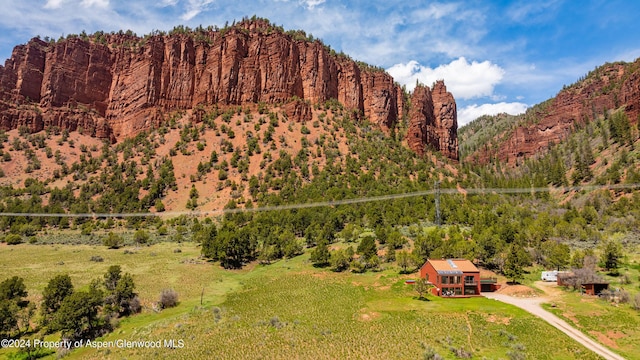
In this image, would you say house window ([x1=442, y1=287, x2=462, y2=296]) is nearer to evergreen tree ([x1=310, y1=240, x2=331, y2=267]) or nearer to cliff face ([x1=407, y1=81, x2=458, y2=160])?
evergreen tree ([x1=310, y1=240, x2=331, y2=267])

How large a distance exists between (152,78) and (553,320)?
110 metres

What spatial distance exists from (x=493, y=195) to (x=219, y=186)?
7386 cm

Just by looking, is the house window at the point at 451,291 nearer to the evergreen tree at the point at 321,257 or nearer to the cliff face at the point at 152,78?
the evergreen tree at the point at 321,257

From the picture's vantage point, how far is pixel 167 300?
118 feet

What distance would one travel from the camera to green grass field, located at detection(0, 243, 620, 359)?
2599 centimetres

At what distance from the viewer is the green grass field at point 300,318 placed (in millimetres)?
25989

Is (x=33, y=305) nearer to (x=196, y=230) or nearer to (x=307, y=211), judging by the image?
(x=196, y=230)

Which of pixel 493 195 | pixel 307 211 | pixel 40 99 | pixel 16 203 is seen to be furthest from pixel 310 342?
pixel 40 99

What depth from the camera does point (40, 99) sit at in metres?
106

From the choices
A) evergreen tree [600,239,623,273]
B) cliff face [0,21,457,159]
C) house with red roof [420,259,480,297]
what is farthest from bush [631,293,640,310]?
cliff face [0,21,457,159]

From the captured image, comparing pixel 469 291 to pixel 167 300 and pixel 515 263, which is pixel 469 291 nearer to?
pixel 515 263

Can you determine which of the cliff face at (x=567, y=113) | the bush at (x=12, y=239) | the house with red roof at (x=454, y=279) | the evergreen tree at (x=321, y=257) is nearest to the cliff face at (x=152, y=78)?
the bush at (x=12, y=239)

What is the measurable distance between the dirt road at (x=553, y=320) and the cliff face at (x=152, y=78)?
81137 mm

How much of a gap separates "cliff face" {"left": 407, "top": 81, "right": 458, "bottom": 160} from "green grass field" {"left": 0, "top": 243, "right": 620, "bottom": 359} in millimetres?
78385
